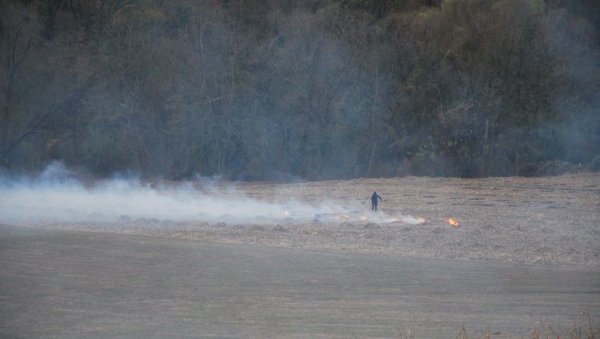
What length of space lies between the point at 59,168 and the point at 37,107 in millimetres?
3389

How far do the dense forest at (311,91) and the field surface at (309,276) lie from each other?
17645mm

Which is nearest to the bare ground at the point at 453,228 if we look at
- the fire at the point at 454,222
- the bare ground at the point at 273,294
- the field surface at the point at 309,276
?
the field surface at the point at 309,276

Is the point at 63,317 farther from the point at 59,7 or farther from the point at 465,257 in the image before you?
the point at 59,7

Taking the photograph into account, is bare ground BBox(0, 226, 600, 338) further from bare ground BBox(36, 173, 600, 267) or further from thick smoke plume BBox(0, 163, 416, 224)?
thick smoke plume BBox(0, 163, 416, 224)

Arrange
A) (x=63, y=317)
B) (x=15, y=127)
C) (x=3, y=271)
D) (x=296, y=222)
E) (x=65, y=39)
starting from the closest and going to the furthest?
(x=63, y=317) < (x=3, y=271) < (x=296, y=222) < (x=15, y=127) < (x=65, y=39)

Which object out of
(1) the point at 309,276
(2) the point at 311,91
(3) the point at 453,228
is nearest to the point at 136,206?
(3) the point at 453,228

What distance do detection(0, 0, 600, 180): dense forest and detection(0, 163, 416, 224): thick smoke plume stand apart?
24.8 feet

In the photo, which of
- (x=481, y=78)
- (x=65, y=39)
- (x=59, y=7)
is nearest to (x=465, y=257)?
(x=481, y=78)

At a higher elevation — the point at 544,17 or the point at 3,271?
the point at 544,17

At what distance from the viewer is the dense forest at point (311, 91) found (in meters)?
43.8

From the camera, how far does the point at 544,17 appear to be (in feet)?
146

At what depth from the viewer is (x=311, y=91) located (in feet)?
157

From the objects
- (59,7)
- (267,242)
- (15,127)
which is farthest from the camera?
(59,7)

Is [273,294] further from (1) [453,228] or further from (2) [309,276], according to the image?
(1) [453,228]
